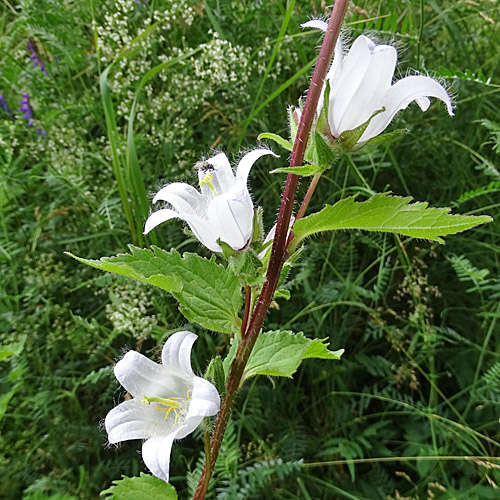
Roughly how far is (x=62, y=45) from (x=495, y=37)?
1.60 meters

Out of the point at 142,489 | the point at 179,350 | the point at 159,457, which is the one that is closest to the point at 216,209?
the point at 179,350

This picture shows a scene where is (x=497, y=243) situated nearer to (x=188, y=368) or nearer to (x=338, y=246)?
(x=338, y=246)

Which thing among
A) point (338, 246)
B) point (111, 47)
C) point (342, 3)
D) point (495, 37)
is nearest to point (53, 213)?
point (111, 47)

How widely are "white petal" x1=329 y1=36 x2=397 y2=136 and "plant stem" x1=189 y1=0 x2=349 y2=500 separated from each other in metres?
0.03

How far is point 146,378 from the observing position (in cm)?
88

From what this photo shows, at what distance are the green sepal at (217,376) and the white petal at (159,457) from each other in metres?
0.09

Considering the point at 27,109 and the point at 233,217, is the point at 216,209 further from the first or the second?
the point at 27,109

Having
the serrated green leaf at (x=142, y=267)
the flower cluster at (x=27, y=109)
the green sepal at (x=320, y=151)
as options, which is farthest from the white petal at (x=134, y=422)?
the flower cluster at (x=27, y=109)

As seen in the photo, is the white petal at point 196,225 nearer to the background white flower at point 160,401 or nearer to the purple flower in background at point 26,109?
the background white flower at point 160,401

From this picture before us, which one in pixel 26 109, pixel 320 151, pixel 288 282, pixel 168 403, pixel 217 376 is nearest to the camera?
pixel 320 151

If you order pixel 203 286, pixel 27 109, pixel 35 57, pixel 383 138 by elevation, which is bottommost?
pixel 203 286

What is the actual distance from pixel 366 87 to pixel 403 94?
0.18ft

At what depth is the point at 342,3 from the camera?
0.68 m

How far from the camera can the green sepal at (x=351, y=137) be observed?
72 cm
